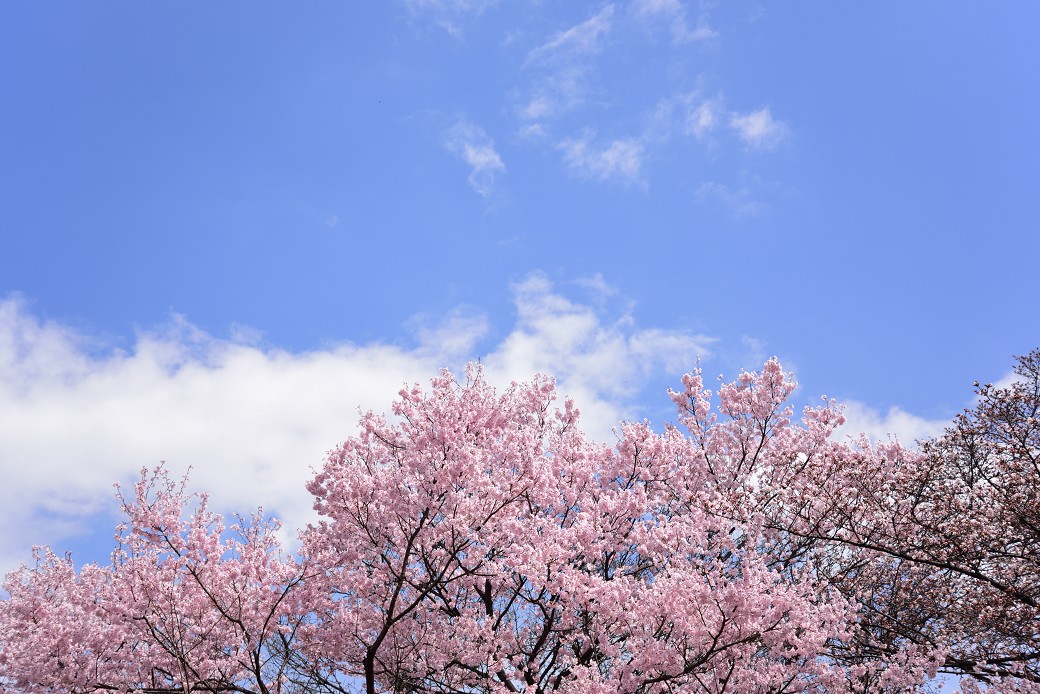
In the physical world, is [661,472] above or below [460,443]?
above

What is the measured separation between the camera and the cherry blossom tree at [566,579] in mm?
Result: 9125

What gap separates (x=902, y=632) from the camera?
1057cm

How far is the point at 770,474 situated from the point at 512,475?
17.0ft

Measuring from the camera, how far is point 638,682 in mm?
9109

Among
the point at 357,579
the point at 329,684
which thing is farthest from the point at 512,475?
the point at 329,684

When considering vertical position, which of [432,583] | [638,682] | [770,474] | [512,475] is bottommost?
[638,682]

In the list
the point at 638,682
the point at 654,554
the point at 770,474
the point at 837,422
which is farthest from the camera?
the point at 837,422

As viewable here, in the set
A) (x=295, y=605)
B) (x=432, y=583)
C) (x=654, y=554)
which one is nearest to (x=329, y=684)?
(x=295, y=605)

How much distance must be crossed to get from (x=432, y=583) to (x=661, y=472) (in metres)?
4.78

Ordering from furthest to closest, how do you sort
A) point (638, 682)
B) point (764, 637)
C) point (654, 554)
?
point (654, 554), point (638, 682), point (764, 637)

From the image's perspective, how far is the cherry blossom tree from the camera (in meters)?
9.12

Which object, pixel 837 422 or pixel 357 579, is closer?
pixel 357 579

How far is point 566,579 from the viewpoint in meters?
9.41

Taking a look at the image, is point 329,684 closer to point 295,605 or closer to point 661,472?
point 295,605
